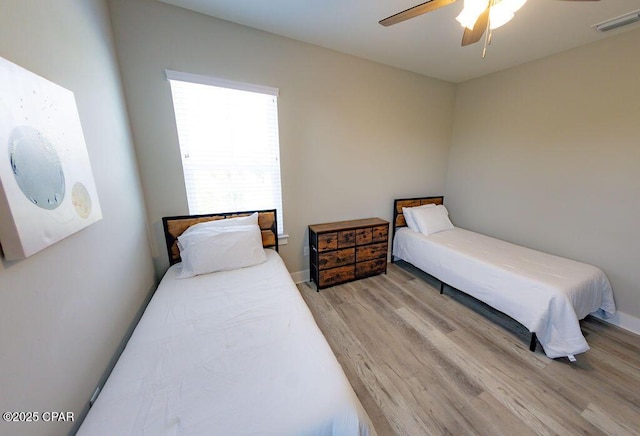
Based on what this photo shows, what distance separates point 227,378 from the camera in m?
0.93

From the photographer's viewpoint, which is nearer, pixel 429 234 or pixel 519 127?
pixel 519 127

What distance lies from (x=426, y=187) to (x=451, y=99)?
1339 mm

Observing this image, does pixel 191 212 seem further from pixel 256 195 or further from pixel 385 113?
pixel 385 113

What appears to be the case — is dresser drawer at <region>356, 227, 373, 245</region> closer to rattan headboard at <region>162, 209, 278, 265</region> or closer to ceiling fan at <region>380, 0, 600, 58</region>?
rattan headboard at <region>162, 209, 278, 265</region>

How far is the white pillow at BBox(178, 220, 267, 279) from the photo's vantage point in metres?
1.81

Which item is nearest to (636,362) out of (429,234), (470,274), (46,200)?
(470,274)

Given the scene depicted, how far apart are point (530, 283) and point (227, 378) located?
7.44 ft

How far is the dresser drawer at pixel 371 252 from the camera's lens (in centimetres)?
270

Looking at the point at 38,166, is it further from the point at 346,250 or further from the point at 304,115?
the point at 346,250

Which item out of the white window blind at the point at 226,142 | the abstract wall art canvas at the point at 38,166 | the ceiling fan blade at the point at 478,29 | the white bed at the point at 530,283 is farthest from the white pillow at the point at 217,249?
the ceiling fan blade at the point at 478,29

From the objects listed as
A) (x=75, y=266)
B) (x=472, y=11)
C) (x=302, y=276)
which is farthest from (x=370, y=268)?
(x=75, y=266)

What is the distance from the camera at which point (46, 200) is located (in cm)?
84

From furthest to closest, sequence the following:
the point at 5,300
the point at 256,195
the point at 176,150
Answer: the point at 256,195 → the point at 176,150 → the point at 5,300

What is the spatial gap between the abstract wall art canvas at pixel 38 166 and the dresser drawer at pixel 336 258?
191 cm
